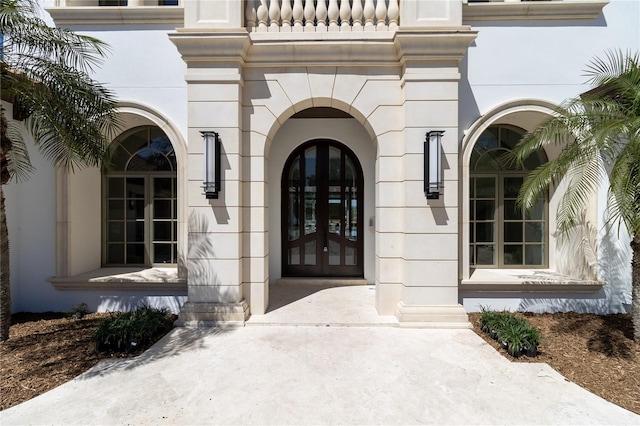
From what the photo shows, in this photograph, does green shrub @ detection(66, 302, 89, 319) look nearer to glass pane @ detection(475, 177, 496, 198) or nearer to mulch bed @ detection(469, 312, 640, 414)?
mulch bed @ detection(469, 312, 640, 414)

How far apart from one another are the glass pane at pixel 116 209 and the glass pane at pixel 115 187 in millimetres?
145

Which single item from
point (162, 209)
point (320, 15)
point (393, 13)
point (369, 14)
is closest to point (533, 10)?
point (393, 13)

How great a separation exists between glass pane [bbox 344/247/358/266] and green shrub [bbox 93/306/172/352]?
14.4 feet

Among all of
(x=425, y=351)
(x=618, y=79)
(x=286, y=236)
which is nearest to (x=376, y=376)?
(x=425, y=351)

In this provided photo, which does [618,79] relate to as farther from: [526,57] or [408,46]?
[408,46]

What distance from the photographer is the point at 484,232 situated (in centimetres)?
703

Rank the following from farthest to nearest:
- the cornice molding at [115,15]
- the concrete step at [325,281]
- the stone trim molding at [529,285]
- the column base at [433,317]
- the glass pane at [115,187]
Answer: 1. the concrete step at [325,281]
2. the glass pane at [115,187]
3. the cornice molding at [115,15]
4. the stone trim molding at [529,285]
5. the column base at [433,317]

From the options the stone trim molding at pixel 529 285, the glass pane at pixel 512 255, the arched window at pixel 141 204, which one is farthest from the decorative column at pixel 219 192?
the glass pane at pixel 512 255

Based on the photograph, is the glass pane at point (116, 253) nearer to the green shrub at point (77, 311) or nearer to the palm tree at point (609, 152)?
the green shrub at point (77, 311)

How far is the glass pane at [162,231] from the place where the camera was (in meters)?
7.21

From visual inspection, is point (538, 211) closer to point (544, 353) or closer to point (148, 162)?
point (544, 353)

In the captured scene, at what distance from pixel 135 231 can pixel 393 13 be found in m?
7.29

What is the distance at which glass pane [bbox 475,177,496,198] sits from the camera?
275 inches

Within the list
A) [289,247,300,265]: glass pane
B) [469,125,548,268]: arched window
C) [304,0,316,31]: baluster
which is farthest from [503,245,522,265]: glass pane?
[304,0,316,31]: baluster
